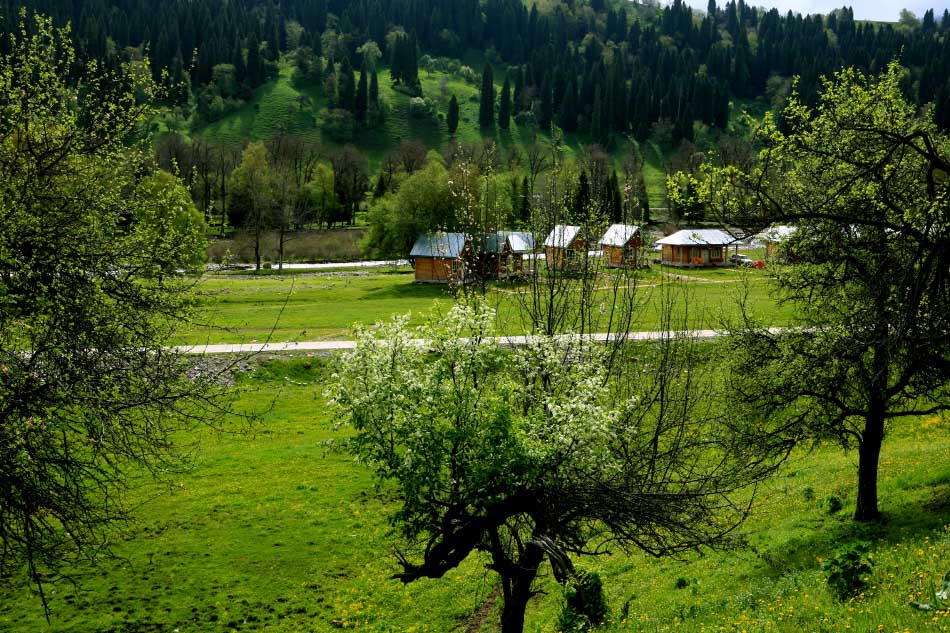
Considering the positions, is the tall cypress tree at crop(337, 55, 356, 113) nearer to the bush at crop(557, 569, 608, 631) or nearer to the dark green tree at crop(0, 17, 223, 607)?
the dark green tree at crop(0, 17, 223, 607)

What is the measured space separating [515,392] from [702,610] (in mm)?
6507

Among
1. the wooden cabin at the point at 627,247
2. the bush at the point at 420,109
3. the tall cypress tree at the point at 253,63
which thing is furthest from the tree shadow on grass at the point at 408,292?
the tall cypress tree at the point at 253,63


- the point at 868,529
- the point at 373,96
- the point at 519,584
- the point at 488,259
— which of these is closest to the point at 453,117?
the point at 373,96

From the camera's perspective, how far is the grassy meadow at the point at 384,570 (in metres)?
12.5

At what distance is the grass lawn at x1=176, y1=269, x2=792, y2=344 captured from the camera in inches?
1657

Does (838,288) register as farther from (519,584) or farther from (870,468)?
(519,584)

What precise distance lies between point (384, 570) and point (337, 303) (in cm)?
4186

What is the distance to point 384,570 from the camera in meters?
20.0

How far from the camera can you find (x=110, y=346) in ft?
39.2

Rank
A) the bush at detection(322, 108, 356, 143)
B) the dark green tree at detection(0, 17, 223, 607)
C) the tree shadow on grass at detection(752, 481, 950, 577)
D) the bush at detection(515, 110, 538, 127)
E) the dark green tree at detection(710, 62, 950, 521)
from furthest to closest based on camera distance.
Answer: the bush at detection(515, 110, 538, 127) → the bush at detection(322, 108, 356, 143) → the tree shadow on grass at detection(752, 481, 950, 577) → the dark green tree at detection(710, 62, 950, 521) → the dark green tree at detection(0, 17, 223, 607)

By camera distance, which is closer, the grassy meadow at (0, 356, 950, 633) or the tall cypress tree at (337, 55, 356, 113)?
the grassy meadow at (0, 356, 950, 633)

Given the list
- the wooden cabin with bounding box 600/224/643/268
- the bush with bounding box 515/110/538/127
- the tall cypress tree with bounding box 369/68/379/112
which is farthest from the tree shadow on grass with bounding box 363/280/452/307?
the bush with bounding box 515/110/538/127

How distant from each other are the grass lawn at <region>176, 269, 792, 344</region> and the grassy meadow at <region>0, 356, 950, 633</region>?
440 inches

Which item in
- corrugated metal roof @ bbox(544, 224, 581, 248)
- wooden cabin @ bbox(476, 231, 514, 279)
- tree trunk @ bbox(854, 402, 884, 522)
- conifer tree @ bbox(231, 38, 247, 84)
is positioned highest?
conifer tree @ bbox(231, 38, 247, 84)
